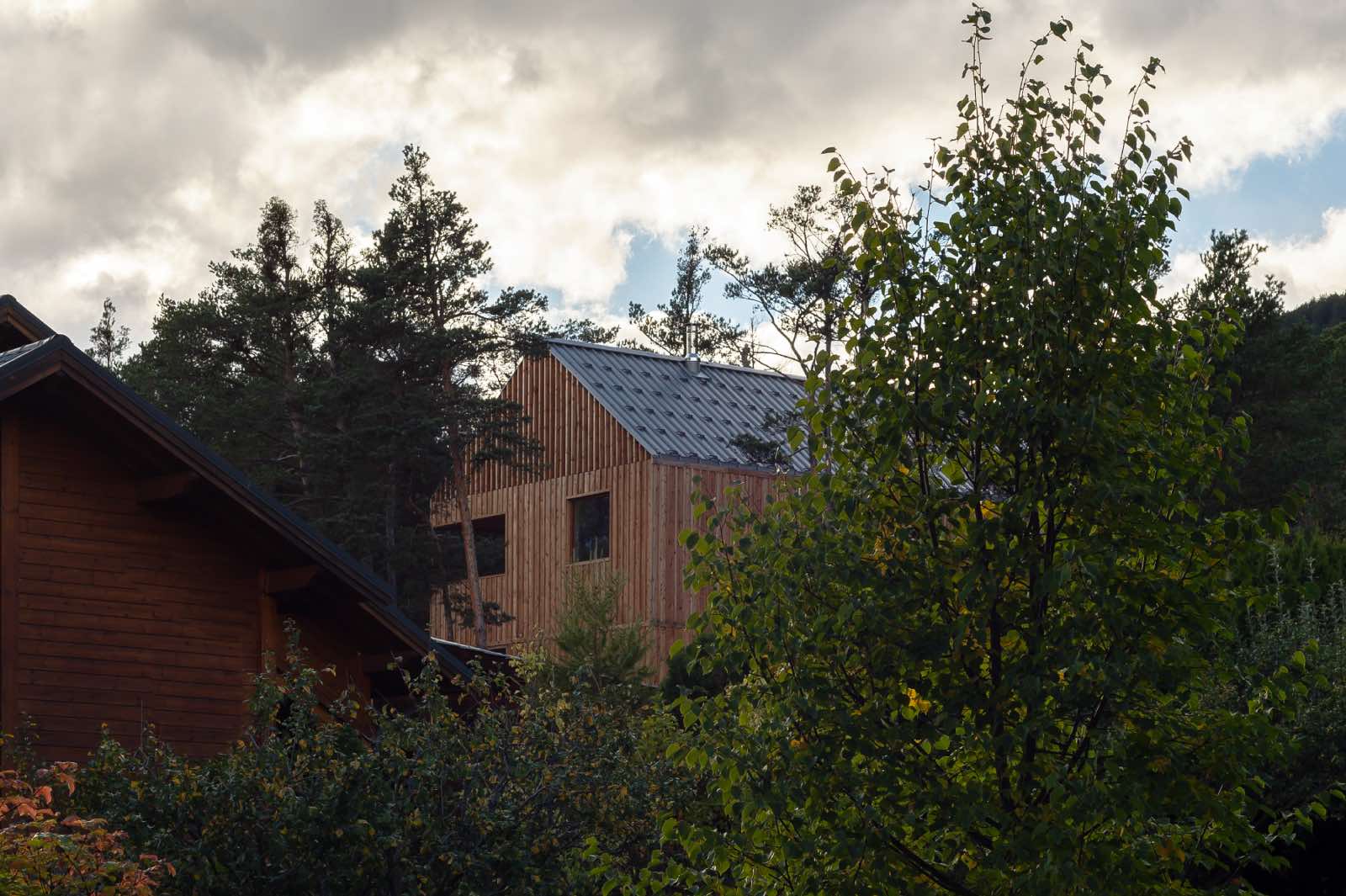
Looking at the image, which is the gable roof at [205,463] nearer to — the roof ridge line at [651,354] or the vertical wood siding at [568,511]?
the vertical wood siding at [568,511]

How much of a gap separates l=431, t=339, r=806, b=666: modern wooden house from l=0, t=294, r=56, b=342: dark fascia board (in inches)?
597

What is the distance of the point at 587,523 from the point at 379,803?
2414 centimetres

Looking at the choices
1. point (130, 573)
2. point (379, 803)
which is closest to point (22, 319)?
point (130, 573)

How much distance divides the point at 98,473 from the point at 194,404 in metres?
28.5

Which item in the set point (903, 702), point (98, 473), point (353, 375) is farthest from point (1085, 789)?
point (353, 375)

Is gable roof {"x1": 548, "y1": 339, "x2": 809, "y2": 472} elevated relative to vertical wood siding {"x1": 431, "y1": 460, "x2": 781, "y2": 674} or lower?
elevated

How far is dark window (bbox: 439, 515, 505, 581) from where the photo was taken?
37.5 m

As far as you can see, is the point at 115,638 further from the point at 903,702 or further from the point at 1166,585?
the point at 1166,585

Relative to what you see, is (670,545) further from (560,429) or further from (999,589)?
(999,589)

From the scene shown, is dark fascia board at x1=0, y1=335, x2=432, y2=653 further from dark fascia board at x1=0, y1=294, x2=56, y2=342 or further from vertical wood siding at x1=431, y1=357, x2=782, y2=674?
vertical wood siding at x1=431, y1=357, x2=782, y2=674

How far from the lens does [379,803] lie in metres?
9.62

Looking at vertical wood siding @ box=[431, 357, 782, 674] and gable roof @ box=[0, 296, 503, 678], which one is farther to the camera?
vertical wood siding @ box=[431, 357, 782, 674]

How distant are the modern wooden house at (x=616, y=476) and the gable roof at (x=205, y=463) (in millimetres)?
15026

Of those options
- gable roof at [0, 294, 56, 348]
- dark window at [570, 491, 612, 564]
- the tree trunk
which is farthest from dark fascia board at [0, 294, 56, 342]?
the tree trunk
